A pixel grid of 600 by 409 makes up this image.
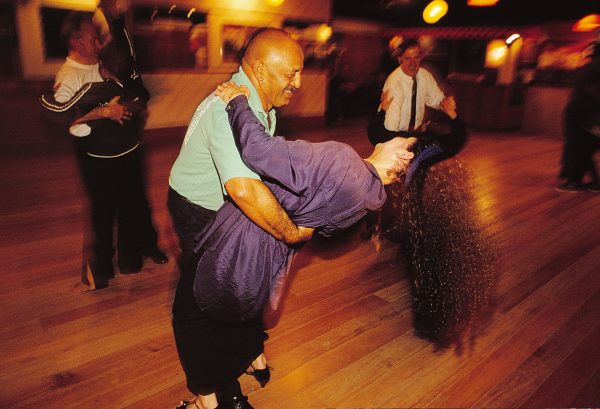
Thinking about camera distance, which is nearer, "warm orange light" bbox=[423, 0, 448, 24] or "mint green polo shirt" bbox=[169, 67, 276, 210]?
"mint green polo shirt" bbox=[169, 67, 276, 210]

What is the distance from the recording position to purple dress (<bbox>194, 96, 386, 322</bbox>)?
46.7 inches

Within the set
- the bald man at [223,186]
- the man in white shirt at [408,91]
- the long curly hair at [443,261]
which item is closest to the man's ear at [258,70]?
the bald man at [223,186]

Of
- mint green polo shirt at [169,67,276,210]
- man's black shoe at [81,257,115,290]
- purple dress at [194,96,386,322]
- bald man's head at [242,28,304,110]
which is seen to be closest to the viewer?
purple dress at [194,96,386,322]

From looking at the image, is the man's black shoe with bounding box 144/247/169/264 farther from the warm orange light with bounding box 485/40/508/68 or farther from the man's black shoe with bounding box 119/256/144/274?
the warm orange light with bounding box 485/40/508/68

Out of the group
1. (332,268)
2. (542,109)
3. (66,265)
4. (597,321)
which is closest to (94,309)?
(66,265)

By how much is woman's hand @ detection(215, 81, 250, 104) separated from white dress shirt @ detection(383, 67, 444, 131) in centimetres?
205

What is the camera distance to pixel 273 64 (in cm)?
142

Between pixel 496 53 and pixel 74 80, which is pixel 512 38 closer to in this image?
pixel 496 53

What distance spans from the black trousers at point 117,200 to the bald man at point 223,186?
96 centimetres

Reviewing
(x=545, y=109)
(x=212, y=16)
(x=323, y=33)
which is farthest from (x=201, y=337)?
(x=545, y=109)

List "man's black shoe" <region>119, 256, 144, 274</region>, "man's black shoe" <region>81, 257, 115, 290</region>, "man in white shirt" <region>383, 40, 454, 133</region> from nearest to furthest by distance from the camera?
1. "man's black shoe" <region>81, 257, 115, 290</region>
2. "man's black shoe" <region>119, 256, 144, 274</region>
3. "man in white shirt" <region>383, 40, 454, 133</region>

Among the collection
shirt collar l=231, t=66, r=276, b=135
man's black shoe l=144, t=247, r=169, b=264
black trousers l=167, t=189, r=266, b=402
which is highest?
shirt collar l=231, t=66, r=276, b=135

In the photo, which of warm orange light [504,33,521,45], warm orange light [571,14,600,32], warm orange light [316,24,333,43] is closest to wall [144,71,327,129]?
warm orange light [316,24,333,43]

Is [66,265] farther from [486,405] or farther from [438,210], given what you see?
[438,210]
